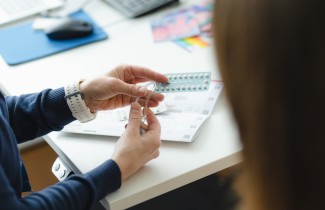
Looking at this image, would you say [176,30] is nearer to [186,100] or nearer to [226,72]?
[186,100]

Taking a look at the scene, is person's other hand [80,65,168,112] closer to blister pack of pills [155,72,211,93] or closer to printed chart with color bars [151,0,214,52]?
blister pack of pills [155,72,211,93]

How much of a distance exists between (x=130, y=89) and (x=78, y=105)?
0.12m

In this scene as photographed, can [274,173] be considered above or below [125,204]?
above

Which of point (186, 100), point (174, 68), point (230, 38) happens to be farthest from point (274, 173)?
point (174, 68)

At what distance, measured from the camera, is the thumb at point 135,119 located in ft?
3.28

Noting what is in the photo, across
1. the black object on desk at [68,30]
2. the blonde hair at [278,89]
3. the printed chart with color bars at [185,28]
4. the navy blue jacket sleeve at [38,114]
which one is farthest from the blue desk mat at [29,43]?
the blonde hair at [278,89]

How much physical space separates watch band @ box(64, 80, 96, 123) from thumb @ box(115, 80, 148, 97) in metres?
Result: 0.08

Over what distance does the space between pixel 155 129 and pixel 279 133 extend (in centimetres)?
49

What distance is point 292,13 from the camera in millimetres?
483

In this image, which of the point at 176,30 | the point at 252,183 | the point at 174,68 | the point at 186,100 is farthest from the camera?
the point at 176,30

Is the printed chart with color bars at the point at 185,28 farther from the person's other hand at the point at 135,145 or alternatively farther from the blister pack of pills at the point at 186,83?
the person's other hand at the point at 135,145

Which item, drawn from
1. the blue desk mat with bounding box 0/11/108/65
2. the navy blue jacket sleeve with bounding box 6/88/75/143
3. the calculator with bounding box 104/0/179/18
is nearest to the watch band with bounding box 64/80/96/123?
the navy blue jacket sleeve with bounding box 6/88/75/143

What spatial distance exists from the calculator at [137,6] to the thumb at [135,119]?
1.87ft

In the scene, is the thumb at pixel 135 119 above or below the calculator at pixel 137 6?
below
